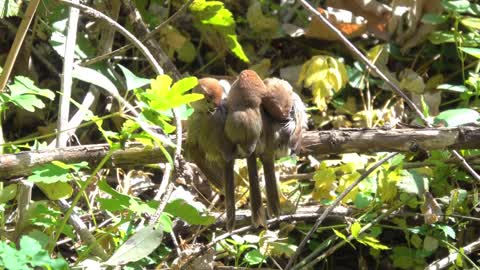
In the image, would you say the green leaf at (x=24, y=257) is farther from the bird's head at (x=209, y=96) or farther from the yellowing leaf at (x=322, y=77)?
the yellowing leaf at (x=322, y=77)

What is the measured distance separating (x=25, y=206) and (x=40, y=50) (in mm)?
1653

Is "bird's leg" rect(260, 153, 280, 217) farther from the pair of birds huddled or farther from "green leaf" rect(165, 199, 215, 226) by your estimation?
"green leaf" rect(165, 199, 215, 226)

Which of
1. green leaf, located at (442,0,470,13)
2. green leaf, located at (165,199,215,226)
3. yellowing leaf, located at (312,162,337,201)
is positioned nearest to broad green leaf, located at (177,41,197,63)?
yellowing leaf, located at (312,162,337,201)

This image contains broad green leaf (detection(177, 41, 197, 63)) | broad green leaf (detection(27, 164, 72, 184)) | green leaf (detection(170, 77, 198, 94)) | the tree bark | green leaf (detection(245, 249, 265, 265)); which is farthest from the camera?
broad green leaf (detection(177, 41, 197, 63))

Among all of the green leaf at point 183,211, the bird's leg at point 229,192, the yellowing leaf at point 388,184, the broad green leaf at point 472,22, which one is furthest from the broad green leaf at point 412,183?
the green leaf at point 183,211

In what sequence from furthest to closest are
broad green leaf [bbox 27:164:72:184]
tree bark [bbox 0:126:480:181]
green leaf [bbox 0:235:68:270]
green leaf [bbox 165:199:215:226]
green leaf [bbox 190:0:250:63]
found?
green leaf [bbox 190:0:250:63] < tree bark [bbox 0:126:480:181] < green leaf [bbox 165:199:215:226] < broad green leaf [bbox 27:164:72:184] < green leaf [bbox 0:235:68:270]

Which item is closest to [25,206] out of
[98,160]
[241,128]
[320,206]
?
[98,160]

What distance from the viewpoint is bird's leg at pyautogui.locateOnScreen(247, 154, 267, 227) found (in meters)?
3.31

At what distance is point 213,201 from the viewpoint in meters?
4.04

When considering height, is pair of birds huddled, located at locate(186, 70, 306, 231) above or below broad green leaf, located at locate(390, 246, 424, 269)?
above

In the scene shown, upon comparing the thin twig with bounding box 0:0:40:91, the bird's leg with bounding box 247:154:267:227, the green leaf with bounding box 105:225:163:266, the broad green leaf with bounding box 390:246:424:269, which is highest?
the thin twig with bounding box 0:0:40:91

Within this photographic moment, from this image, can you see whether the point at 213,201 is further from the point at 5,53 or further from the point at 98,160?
the point at 5,53

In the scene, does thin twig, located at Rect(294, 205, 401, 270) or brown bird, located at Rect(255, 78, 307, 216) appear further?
thin twig, located at Rect(294, 205, 401, 270)

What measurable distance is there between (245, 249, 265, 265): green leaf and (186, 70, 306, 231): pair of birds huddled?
17cm
